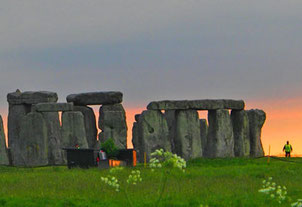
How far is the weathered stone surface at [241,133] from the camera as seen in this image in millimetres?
34188

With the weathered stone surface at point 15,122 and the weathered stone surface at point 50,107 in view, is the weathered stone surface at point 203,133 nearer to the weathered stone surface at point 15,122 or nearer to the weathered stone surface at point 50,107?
the weathered stone surface at point 50,107

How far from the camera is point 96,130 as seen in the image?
3759 cm

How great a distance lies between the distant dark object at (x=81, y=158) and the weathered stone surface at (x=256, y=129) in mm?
11183

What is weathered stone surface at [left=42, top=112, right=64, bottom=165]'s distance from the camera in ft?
113

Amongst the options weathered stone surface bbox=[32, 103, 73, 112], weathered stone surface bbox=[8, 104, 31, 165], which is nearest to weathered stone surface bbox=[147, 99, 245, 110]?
weathered stone surface bbox=[32, 103, 73, 112]

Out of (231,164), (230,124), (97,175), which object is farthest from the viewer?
(230,124)

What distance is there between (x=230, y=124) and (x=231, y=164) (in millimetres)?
5876

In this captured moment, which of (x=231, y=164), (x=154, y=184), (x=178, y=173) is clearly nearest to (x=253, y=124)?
Result: (x=231, y=164)

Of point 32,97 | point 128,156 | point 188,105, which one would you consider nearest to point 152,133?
point 188,105

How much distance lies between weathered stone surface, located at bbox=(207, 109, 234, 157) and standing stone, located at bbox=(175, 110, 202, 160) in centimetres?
92

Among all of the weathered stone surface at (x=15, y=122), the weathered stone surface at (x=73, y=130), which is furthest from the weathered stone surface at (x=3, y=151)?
the weathered stone surface at (x=73, y=130)

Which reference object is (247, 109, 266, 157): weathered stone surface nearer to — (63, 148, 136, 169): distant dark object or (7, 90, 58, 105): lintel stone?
(7, 90, 58, 105): lintel stone

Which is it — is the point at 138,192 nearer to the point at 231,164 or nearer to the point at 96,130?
the point at 231,164

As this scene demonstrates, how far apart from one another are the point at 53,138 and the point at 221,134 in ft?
28.2
